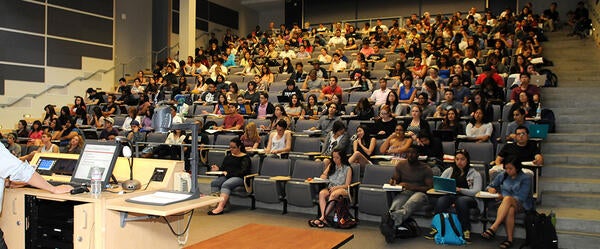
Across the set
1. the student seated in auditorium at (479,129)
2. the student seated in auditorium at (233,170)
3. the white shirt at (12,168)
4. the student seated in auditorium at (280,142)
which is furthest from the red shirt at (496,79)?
the white shirt at (12,168)

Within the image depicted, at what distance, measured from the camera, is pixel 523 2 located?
16.5 meters

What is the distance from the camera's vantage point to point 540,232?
202 inches

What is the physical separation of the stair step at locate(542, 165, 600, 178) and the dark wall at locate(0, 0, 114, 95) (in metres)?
11.4

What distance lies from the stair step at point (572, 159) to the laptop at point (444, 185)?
2.06m

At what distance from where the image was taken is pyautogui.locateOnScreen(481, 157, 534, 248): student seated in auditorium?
5430mm

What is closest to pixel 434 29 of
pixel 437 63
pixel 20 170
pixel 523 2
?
pixel 437 63

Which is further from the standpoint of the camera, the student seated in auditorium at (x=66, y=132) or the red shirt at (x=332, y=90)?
the red shirt at (x=332, y=90)

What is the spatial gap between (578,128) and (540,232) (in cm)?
332

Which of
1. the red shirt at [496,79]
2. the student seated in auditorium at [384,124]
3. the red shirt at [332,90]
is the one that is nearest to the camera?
the student seated in auditorium at [384,124]

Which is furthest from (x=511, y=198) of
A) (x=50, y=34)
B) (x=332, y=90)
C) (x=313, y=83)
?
(x=50, y=34)

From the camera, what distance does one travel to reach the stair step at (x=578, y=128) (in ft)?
25.1

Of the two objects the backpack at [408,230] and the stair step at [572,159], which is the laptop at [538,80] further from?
the backpack at [408,230]

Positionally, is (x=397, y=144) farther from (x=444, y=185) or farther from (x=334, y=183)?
(x=444, y=185)

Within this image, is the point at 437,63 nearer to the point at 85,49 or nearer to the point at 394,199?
the point at 394,199
